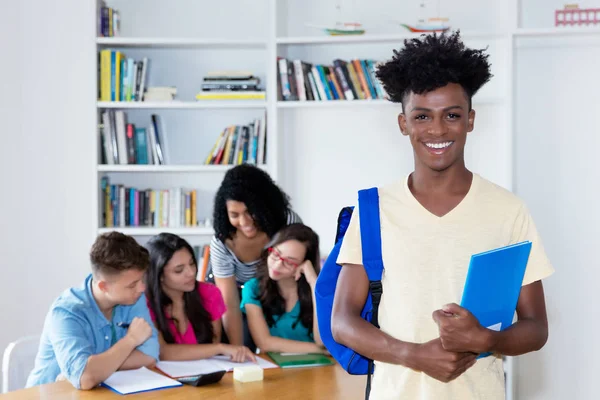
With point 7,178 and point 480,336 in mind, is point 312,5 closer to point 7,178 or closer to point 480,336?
point 7,178

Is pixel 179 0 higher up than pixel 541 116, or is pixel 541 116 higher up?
pixel 179 0

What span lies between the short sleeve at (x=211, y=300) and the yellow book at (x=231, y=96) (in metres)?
1.21

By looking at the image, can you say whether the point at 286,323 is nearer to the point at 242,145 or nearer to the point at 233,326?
the point at 233,326

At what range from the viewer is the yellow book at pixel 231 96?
3.78 meters

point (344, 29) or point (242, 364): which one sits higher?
point (344, 29)

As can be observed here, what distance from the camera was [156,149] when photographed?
3.91 m

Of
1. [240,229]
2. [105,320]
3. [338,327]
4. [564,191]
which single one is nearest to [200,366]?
[105,320]

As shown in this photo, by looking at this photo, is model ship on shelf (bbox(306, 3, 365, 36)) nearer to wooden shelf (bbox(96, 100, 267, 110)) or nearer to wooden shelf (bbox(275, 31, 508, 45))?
wooden shelf (bbox(275, 31, 508, 45))

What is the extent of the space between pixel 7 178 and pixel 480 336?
317cm

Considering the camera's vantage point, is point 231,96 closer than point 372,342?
No

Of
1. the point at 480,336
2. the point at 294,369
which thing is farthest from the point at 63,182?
the point at 480,336

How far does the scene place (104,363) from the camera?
7.26 ft

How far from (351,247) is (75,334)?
1.31m

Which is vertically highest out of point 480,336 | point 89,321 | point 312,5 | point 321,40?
point 312,5
